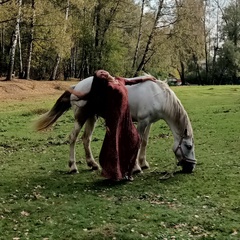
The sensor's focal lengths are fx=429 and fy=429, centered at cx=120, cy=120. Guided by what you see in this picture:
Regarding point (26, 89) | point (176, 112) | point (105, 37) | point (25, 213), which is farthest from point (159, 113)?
point (105, 37)

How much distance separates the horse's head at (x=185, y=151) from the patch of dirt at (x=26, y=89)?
18.9 m

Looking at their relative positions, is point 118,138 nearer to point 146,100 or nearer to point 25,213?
point 146,100

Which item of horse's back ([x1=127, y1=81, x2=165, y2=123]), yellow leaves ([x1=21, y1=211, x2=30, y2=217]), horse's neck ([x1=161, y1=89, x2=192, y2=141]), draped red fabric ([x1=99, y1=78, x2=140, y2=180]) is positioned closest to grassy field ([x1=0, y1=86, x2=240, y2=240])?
yellow leaves ([x1=21, y1=211, x2=30, y2=217])

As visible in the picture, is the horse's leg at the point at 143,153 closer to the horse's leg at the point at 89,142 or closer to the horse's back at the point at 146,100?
the horse's back at the point at 146,100

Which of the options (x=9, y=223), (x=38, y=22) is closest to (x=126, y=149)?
(x=9, y=223)

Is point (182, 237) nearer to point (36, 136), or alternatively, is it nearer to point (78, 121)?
point (78, 121)

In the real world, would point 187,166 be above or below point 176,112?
below

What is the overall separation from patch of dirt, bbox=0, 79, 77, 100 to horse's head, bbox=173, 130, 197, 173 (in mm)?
18868

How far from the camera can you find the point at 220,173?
8094mm

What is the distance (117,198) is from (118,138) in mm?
1362

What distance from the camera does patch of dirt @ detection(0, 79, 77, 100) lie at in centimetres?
2620

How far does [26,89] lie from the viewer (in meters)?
28.8

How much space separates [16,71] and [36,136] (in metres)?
30.0

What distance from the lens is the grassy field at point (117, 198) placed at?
5.15 m
